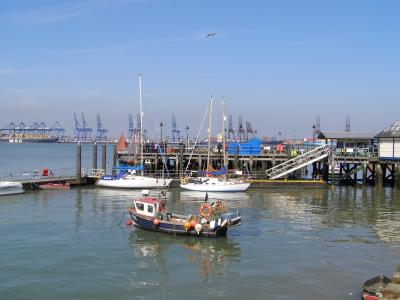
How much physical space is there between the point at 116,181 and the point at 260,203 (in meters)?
18.6

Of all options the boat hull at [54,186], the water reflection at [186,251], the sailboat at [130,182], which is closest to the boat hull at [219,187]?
the sailboat at [130,182]

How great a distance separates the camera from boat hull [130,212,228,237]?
110 ft

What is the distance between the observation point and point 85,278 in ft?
82.6

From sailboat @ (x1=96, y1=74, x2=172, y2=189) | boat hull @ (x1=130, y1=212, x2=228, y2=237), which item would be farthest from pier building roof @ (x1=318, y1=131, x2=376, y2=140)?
boat hull @ (x1=130, y1=212, x2=228, y2=237)

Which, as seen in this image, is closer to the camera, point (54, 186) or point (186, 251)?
point (186, 251)

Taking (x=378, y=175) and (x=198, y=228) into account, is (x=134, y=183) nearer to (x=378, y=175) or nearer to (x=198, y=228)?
(x=378, y=175)

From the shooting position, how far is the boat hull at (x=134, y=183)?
61.7 meters

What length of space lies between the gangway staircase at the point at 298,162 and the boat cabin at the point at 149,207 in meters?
31.3

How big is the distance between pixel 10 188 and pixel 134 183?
13694mm

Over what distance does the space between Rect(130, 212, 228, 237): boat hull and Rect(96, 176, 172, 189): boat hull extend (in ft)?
84.9

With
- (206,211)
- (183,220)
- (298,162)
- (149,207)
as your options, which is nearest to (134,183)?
(298,162)

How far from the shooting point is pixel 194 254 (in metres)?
30.1

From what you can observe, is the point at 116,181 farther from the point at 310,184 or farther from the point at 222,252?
the point at 222,252

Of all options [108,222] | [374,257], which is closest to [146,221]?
[108,222]
